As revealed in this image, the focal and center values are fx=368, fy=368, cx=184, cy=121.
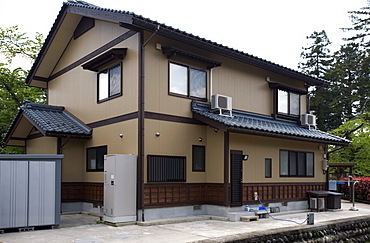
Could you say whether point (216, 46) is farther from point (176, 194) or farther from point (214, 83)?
point (176, 194)

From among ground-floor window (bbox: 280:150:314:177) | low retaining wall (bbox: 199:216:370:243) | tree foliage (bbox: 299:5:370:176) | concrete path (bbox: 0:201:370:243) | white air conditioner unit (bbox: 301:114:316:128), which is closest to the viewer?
concrete path (bbox: 0:201:370:243)

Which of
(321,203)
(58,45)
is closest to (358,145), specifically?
(321,203)

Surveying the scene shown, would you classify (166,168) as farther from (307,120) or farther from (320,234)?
(307,120)

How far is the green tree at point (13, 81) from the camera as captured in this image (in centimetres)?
1742

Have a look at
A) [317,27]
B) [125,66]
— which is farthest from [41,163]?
[317,27]

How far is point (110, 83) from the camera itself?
10898 millimetres

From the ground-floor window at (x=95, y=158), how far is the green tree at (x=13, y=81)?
276 inches

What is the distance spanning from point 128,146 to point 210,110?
277 centimetres

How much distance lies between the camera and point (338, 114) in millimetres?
28219

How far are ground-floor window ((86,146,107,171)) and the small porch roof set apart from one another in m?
0.53

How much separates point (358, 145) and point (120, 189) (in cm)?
1602

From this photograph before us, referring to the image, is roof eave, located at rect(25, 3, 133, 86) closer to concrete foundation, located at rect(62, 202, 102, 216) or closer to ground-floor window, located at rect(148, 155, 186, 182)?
ground-floor window, located at rect(148, 155, 186, 182)

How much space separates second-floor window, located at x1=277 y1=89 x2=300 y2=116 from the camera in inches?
537

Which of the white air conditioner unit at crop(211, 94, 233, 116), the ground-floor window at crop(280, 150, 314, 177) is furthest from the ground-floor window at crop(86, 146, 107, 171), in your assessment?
the ground-floor window at crop(280, 150, 314, 177)
